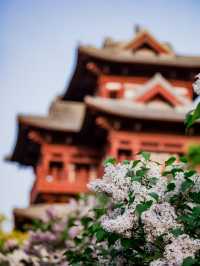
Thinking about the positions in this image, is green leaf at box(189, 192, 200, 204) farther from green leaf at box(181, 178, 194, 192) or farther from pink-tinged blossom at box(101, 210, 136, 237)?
pink-tinged blossom at box(101, 210, 136, 237)

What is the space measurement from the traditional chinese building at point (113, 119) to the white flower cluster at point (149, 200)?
1430cm

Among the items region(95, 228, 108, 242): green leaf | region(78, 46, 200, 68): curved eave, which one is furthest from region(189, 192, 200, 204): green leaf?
region(78, 46, 200, 68): curved eave

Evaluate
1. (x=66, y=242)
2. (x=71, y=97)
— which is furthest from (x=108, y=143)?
(x=66, y=242)

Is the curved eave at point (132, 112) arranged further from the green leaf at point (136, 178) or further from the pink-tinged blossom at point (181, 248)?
the pink-tinged blossom at point (181, 248)

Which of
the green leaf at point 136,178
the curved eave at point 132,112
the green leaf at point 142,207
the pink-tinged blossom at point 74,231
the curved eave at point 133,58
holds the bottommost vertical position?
the pink-tinged blossom at point 74,231

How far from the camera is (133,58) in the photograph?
2227 cm

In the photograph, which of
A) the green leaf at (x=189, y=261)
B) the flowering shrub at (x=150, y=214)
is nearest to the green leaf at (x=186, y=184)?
the flowering shrub at (x=150, y=214)

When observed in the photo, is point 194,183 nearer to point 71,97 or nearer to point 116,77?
point 116,77

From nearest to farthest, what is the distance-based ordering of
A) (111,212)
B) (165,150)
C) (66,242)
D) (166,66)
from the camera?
(111,212)
(66,242)
(165,150)
(166,66)

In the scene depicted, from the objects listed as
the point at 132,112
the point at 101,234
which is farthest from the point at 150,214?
the point at 132,112

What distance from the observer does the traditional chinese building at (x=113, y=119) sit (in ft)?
63.3

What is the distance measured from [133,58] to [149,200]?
19.1 meters

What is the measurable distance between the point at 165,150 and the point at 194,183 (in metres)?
16.0

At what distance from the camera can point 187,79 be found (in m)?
23.1
